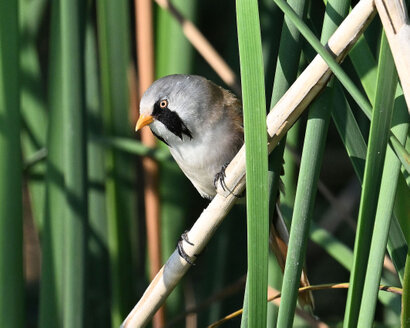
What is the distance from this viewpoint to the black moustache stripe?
162 cm

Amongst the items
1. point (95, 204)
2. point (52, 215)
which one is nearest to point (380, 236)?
point (52, 215)

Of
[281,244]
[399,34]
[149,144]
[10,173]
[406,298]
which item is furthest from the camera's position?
[149,144]

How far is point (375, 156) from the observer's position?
897 mm

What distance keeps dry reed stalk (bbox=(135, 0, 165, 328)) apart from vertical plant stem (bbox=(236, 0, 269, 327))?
0.99m

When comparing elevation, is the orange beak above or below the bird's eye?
below

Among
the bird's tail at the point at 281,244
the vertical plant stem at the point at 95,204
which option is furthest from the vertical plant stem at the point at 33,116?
the bird's tail at the point at 281,244

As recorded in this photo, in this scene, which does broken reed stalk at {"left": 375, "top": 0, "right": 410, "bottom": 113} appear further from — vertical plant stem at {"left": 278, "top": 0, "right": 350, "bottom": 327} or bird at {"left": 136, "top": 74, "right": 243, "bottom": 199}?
bird at {"left": 136, "top": 74, "right": 243, "bottom": 199}

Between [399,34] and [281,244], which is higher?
[399,34]

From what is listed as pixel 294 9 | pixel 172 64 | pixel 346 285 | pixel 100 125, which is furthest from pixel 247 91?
pixel 100 125

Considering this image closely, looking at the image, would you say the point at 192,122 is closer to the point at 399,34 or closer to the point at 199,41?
the point at 199,41

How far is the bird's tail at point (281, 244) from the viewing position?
150 centimetres

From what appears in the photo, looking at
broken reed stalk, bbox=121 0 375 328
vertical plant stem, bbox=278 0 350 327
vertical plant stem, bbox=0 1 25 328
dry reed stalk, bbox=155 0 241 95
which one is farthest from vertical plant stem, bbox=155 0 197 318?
vertical plant stem, bbox=278 0 350 327

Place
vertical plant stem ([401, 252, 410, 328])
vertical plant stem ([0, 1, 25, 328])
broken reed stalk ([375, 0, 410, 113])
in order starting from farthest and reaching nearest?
vertical plant stem ([0, 1, 25, 328])
vertical plant stem ([401, 252, 410, 328])
broken reed stalk ([375, 0, 410, 113])

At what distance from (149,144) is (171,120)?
0.42 metres
